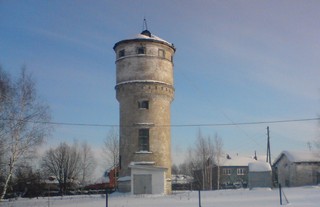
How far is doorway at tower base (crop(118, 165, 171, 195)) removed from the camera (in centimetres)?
2888

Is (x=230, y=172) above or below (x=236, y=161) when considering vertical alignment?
below

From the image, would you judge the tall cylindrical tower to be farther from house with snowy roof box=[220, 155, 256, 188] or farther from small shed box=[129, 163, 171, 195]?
house with snowy roof box=[220, 155, 256, 188]

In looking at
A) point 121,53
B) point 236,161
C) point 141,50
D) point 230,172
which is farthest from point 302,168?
point 236,161

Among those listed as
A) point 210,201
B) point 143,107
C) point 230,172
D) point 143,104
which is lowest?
point 230,172

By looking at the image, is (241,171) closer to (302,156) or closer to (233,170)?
(233,170)

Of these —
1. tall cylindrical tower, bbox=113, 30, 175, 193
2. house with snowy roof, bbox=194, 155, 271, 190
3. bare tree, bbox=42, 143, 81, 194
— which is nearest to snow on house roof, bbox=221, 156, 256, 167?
house with snowy roof, bbox=194, 155, 271, 190

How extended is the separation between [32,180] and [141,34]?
67.1ft

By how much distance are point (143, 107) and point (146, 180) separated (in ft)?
17.8

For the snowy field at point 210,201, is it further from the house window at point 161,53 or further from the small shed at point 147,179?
the house window at point 161,53

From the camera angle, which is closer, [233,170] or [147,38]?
[147,38]

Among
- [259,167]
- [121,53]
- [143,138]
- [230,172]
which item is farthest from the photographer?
[230,172]

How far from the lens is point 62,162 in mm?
66000

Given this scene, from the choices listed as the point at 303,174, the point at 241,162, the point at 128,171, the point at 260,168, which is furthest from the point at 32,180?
the point at 241,162

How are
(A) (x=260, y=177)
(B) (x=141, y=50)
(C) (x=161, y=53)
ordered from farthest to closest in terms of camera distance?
(A) (x=260, y=177) → (C) (x=161, y=53) → (B) (x=141, y=50)
